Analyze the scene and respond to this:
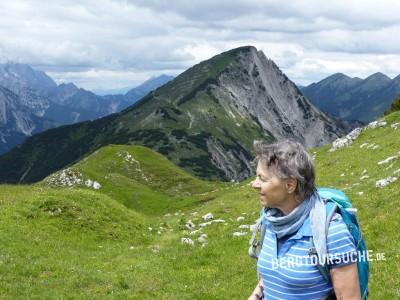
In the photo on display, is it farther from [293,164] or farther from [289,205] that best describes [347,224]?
[293,164]

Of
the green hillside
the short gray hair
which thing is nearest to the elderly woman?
the short gray hair

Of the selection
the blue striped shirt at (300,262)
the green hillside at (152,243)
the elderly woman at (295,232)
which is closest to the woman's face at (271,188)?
the elderly woman at (295,232)

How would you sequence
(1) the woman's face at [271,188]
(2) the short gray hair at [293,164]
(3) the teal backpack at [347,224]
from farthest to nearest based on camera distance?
(1) the woman's face at [271,188]
(2) the short gray hair at [293,164]
(3) the teal backpack at [347,224]

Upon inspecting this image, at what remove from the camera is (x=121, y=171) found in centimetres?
8488

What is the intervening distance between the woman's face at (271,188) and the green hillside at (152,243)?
Result: 23.5 feet

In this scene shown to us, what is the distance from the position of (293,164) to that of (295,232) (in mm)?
906

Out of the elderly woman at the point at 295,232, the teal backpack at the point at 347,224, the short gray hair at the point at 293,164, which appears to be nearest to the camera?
the elderly woman at the point at 295,232

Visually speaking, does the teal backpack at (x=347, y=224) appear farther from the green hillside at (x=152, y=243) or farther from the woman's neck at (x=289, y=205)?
the green hillside at (x=152, y=243)

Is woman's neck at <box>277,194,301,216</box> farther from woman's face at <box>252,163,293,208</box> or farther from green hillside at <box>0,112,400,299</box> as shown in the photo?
green hillside at <box>0,112,400,299</box>

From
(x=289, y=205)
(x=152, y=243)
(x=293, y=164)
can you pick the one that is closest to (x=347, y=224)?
(x=289, y=205)

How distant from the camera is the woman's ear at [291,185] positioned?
6766 millimetres

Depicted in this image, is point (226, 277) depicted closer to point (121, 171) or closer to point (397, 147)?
point (397, 147)

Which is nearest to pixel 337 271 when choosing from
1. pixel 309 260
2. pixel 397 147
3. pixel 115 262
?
pixel 309 260

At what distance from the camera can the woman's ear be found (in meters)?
6.77
